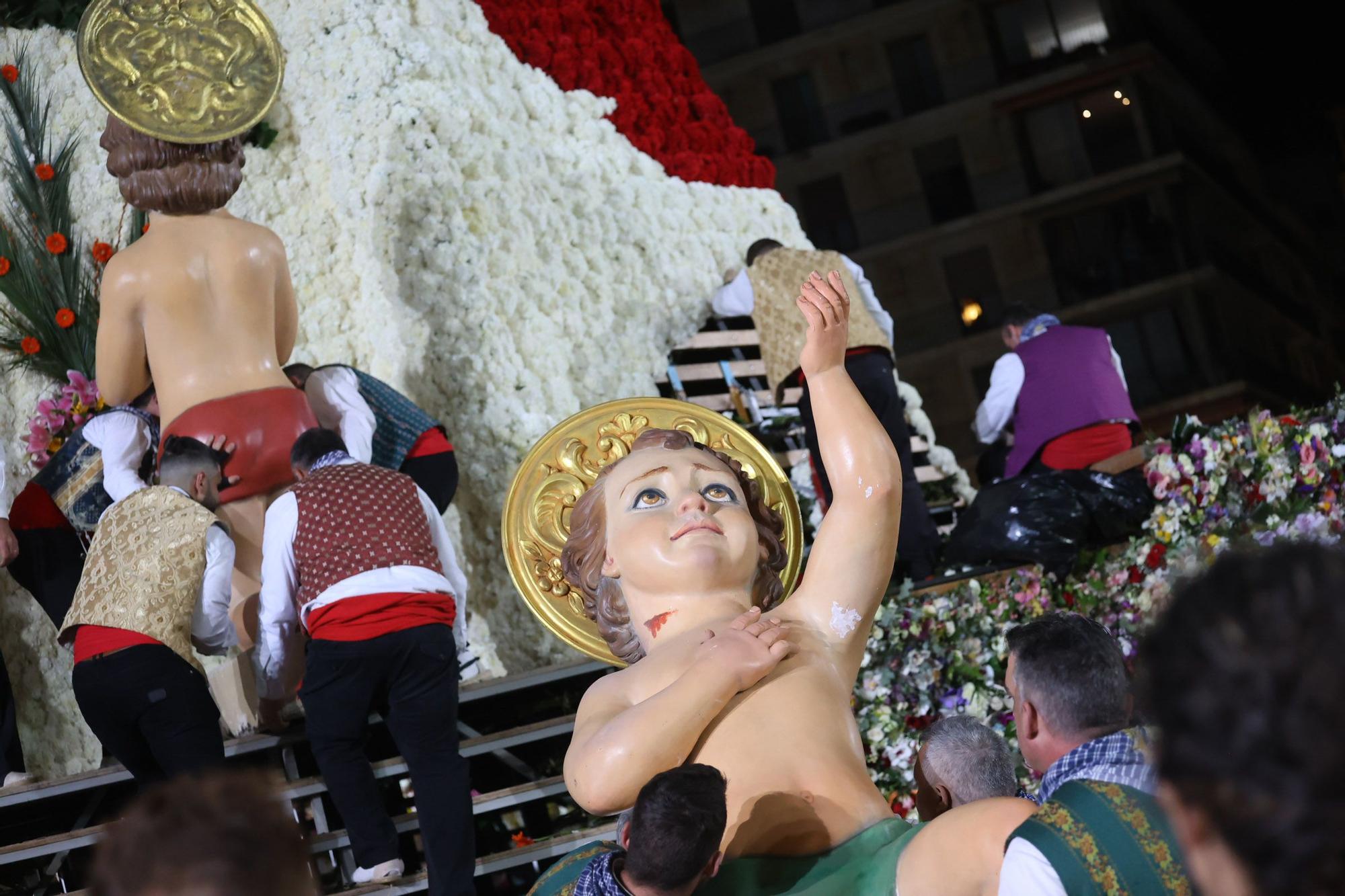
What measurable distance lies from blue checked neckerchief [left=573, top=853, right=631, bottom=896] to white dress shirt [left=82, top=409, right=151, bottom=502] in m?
2.95

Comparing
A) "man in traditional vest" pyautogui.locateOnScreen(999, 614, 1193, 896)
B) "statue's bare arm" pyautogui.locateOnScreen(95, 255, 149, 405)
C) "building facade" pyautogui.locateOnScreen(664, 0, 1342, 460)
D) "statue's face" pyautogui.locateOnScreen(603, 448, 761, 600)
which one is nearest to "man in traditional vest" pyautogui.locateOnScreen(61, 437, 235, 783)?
"statue's bare arm" pyautogui.locateOnScreen(95, 255, 149, 405)

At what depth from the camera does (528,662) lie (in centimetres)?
645

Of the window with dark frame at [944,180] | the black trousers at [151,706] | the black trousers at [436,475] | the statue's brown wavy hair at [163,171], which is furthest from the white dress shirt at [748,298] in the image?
the window with dark frame at [944,180]

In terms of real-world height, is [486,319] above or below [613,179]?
below

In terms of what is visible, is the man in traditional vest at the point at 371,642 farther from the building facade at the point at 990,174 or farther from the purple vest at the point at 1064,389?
the building facade at the point at 990,174

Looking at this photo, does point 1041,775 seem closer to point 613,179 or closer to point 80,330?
point 80,330

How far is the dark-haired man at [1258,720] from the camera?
3.26 ft

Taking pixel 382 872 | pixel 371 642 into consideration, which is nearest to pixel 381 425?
pixel 371 642

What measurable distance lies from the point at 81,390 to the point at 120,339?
3.50 feet

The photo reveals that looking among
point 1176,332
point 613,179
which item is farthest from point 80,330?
point 1176,332

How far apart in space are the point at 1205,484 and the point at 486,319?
3.22m

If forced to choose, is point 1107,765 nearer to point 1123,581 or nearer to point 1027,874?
point 1027,874

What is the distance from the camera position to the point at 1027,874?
211cm

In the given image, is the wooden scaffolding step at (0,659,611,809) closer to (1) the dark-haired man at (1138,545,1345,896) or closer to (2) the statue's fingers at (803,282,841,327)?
(2) the statue's fingers at (803,282,841,327)
